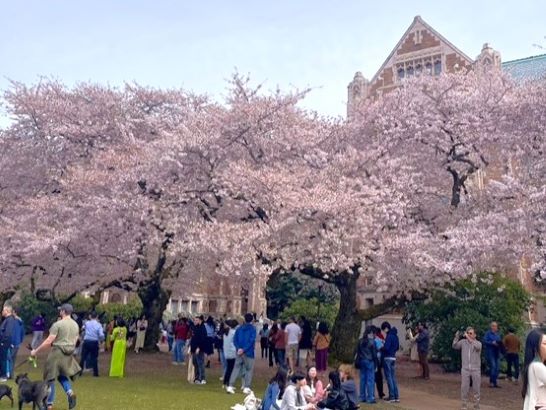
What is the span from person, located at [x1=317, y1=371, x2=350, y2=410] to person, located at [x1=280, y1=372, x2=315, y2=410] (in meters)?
0.20

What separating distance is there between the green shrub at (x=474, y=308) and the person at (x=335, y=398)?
12264mm

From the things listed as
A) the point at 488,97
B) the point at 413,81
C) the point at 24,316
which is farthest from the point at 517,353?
the point at 24,316

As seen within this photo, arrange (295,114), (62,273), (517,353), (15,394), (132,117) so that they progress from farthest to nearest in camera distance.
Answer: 1. (132,117)
2. (62,273)
3. (295,114)
4. (517,353)
5. (15,394)

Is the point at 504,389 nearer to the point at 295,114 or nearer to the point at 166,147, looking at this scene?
the point at 295,114

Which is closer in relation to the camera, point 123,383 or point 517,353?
point 123,383

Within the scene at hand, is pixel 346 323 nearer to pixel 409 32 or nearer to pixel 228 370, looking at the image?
pixel 228 370

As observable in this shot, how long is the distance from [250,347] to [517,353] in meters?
9.04

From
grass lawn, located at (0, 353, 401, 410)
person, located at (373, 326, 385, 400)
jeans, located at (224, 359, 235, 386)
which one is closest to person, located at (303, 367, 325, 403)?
grass lawn, located at (0, 353, 401, 410)

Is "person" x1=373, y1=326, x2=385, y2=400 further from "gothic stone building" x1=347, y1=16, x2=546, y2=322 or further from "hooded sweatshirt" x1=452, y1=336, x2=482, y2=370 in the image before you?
"gothic stone building" x1=347, y1=16, x2=546, y2=322

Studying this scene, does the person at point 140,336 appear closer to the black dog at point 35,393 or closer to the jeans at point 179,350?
the jeans at point 179,350

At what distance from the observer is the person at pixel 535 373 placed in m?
4.45

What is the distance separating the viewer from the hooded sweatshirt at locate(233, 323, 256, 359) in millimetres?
12805

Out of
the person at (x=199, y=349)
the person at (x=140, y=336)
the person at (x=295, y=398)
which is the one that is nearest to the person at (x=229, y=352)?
the person at (x=199, y=349)

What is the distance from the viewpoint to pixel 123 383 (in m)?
14.1
